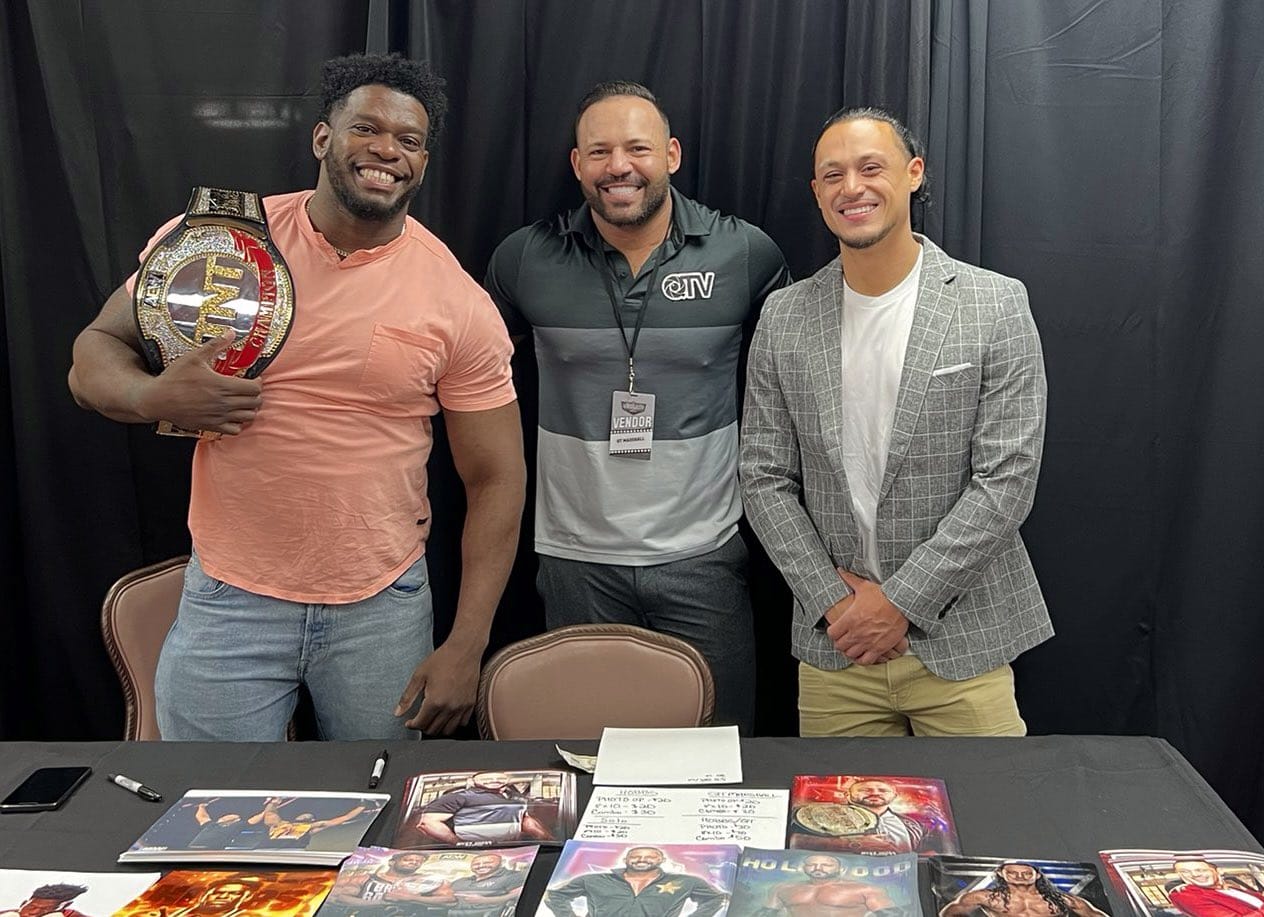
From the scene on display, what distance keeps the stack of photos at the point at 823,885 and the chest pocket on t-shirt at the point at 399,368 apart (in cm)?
103

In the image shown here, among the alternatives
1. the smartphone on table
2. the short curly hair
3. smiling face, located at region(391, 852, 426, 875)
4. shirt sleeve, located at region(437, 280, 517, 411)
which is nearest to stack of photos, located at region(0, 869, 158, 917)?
the smartphone on table

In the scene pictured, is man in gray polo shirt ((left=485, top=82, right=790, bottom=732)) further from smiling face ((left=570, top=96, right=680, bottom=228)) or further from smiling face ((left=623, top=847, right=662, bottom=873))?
smiling face ((left=623, top=847, right=662, bottom=873))

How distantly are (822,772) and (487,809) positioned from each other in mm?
464

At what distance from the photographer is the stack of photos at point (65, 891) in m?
1.24

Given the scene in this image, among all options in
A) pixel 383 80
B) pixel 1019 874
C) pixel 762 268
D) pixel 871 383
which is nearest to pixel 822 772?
pixel 1019 874

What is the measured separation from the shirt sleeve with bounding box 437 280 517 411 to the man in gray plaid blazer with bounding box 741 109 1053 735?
519 millimetres

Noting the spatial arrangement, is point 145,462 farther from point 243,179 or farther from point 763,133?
point 763,133

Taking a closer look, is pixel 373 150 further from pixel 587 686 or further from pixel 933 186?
pixel 933 186

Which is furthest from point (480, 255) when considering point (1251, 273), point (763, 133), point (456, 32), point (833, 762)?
point (1251, 273)

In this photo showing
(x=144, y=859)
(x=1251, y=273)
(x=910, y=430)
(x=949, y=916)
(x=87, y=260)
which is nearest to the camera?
(x=949, y=916)

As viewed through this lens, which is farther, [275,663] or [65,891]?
[275,663]

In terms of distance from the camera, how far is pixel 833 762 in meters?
1.57

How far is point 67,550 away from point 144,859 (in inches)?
62.7

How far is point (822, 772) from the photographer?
5.06 feet
